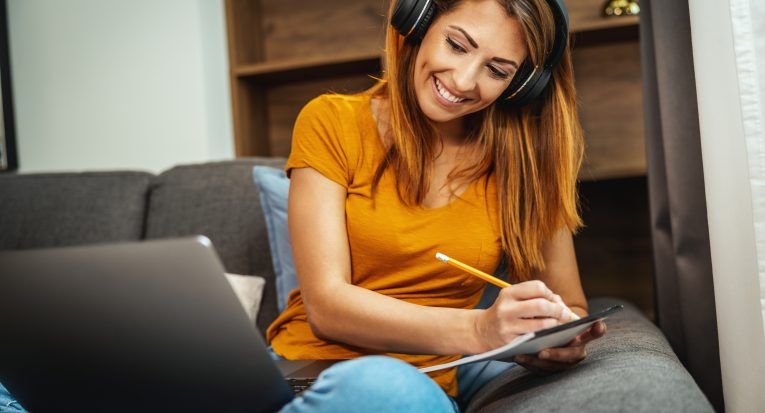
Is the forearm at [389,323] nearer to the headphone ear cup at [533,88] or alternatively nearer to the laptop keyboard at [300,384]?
the laptop keyboard at [300,384]

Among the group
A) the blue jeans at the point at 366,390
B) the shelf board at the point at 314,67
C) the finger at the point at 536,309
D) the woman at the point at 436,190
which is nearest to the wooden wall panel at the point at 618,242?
the shelf board at the point at 314,67

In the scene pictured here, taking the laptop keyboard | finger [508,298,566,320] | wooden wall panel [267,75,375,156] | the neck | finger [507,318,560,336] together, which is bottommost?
the laptop keyboard

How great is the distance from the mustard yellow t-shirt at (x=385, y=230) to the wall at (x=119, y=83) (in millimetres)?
1215

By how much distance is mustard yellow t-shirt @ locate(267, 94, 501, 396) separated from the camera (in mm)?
1054

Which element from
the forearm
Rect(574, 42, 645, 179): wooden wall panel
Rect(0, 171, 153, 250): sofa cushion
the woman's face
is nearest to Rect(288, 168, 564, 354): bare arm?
the forearm

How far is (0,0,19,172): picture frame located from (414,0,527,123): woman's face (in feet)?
5.93

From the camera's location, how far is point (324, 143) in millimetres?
1082

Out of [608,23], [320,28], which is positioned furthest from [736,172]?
[320,28]

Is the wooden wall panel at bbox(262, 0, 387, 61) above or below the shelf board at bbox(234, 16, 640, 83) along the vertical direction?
above

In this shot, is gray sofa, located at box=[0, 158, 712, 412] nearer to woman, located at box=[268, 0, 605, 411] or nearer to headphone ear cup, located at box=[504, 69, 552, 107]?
woman, located at box=[268, 0, 605, 411]

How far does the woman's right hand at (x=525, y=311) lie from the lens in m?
0.75

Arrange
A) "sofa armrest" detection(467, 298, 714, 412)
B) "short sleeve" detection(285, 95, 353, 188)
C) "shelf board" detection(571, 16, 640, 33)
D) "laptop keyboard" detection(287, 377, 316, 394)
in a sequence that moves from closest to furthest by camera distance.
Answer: "sofa armrest" detection(467, 298, 714, 412) → "laptop keyboard" detection(287, 377, 316, 394) → "short sleeve" detection(285, 95, 353, 188) → "shelf board" detection(571, 16, 640, 33)

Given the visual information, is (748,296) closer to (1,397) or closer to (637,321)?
(637,321)

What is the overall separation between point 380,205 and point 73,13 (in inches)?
69.4
